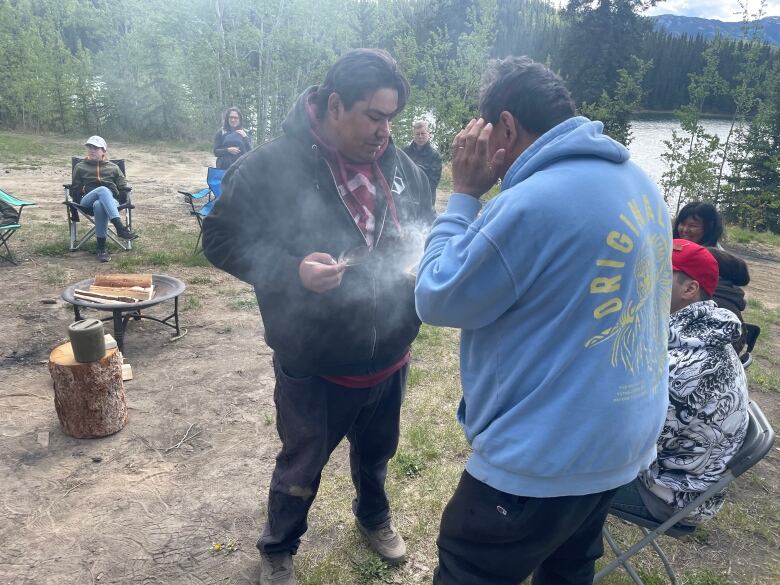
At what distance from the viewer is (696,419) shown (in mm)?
2193

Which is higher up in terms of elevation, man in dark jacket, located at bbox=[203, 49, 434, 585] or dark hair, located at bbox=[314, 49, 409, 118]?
dark hair, located at bbox=[314, 49, 409, 118]

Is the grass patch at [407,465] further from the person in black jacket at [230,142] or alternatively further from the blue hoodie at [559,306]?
the person in black jacket at [230,142]

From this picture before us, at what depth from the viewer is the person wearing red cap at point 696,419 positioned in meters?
2.17

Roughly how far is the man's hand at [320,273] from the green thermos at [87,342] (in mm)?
2150

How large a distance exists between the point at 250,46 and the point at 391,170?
1830 centimetres

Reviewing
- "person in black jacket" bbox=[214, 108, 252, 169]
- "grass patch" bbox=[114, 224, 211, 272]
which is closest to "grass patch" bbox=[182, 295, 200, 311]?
"grass patch" bbox=[114, 224, 211, 272]

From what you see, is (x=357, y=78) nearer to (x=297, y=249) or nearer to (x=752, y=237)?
(x=297, y=249)

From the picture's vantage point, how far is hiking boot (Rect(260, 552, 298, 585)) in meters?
2.44

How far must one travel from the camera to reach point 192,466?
3367 millimetres

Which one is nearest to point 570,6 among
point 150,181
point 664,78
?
point 664,78

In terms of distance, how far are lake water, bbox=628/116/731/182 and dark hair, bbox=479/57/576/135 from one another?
12.4 metres

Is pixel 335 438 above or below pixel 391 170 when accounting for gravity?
below

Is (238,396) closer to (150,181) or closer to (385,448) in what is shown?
(385,448)

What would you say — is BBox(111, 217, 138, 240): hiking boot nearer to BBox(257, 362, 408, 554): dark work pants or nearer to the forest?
BBox(257, 362, 408, 554): dark work pants
